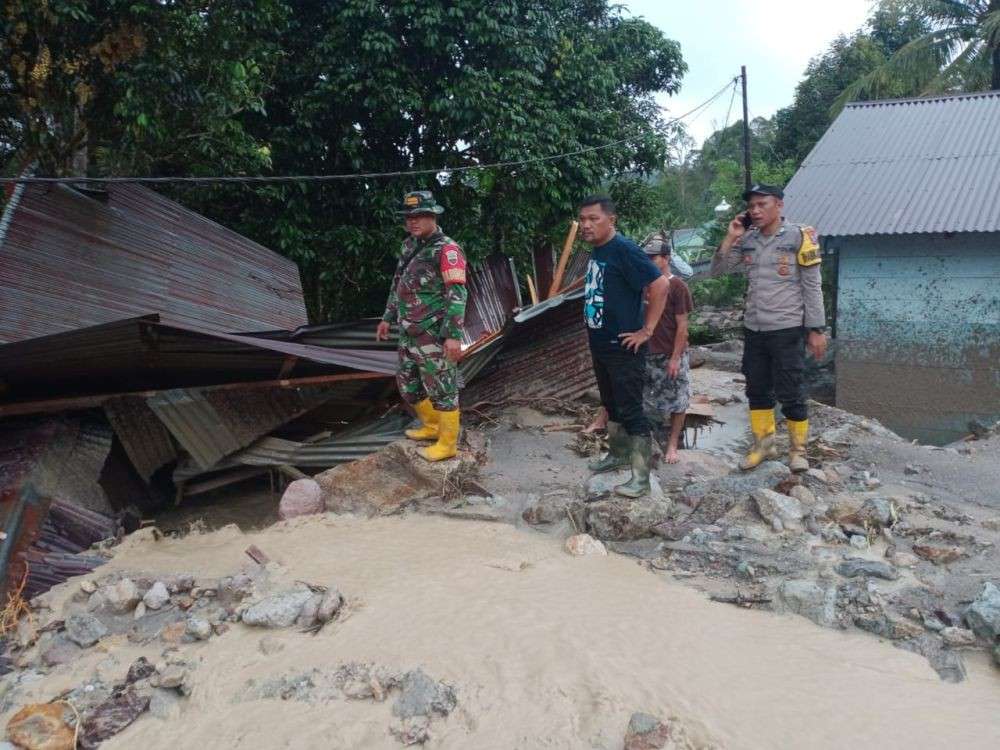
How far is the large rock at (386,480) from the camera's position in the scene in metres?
4.52

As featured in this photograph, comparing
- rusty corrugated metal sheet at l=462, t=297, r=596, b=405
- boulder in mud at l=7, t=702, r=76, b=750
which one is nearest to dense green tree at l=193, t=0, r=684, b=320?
rusty corrugated metal sheet at l=462, t=297, r=596, b=405

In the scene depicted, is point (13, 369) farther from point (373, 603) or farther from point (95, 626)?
point (373, 603)

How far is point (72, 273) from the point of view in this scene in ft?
16.9

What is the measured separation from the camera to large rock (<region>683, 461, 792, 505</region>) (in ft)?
13.7

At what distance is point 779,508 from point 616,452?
96 cm

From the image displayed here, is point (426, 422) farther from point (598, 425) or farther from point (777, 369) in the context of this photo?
point (777, 369)

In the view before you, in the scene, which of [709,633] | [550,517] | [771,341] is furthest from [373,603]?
[771,341]

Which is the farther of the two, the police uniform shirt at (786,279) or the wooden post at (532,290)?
the wooden post at (532,290)

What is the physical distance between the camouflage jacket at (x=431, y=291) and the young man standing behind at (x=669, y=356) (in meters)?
1.46

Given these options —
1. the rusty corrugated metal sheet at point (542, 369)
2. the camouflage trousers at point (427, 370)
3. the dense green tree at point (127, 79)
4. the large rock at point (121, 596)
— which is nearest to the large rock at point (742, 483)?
the camouflage trousers at point (427, 370)

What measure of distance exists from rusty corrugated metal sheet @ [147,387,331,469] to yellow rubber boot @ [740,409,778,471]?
10.3 feet

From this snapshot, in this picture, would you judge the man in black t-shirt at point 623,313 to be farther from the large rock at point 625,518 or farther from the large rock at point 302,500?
the large rock at point 302,500

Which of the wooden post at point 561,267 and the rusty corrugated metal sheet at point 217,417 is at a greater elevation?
the wooden post at point 561,267

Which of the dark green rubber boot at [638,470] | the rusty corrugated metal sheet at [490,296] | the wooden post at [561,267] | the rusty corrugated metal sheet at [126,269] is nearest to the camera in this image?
the dark green rubber boot at [638,470]
